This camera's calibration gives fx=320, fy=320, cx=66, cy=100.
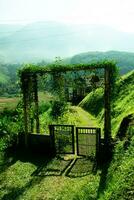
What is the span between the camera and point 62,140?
1841cm

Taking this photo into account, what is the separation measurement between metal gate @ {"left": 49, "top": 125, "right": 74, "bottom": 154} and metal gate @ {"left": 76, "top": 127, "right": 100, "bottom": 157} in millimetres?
515

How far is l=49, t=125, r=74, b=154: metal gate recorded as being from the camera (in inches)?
717

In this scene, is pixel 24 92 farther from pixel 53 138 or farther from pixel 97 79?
pixel 97 79

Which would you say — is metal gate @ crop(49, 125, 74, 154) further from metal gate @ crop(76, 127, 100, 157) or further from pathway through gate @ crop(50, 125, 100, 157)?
metal gate @ crop(76, 127, 100, 157)

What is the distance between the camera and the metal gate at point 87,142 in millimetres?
17188

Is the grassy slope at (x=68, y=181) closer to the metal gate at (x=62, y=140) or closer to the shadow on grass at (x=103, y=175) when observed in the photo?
the shadow on grass at (x=103, y=175)

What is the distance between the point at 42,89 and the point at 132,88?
41.8ft

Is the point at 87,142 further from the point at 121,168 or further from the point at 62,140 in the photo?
the point at 121,168

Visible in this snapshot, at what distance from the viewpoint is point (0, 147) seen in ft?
62.4

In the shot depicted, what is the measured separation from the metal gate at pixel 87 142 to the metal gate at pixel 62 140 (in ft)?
1.69

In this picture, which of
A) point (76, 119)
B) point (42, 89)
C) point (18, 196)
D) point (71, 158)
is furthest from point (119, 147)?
point (76, 119)

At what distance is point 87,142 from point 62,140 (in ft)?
5.32

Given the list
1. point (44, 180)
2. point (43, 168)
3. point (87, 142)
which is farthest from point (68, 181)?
point (87, 142)

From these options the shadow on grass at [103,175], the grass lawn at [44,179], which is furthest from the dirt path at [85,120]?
the shadow on grass at [103,175]
